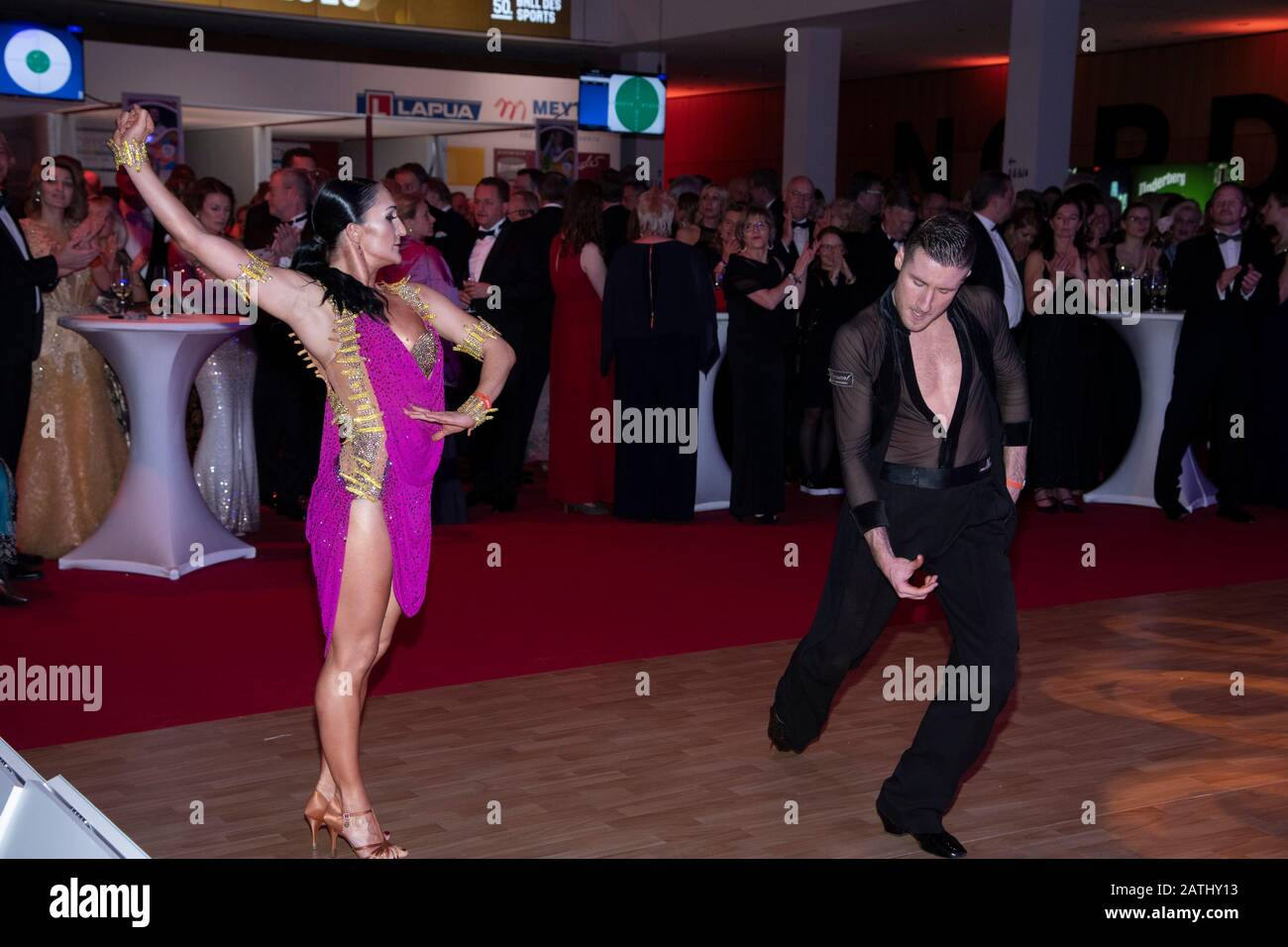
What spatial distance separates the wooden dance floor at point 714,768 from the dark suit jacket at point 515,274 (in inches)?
122

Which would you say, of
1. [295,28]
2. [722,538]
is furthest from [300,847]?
[295,28]

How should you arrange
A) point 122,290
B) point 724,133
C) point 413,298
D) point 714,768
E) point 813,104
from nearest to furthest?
point 413,298, point 714,768, point 122,290, point 813,104, point 724,133

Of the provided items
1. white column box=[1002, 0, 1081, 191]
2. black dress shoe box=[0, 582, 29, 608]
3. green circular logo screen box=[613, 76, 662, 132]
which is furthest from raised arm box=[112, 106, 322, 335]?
green circular logo screen box=[613, 76, 662, 132]

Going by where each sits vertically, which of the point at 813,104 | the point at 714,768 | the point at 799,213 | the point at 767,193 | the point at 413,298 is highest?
the point at 813,104

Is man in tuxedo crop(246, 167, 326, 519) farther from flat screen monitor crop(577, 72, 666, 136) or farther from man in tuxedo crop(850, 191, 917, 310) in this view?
flat screen monitor crop(577, 72, 666, 136)

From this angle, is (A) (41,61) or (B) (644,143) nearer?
(A) (41,61)

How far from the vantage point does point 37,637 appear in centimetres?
507

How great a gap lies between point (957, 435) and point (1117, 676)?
76.5 inches

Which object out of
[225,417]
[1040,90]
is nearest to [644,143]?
[1040,90]

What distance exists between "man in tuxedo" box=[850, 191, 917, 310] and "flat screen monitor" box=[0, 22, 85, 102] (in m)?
8.46

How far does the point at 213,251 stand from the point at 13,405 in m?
3.30

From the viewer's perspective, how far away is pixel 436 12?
1503cm

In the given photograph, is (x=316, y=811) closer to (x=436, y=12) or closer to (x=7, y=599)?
(x=7, y=599)
